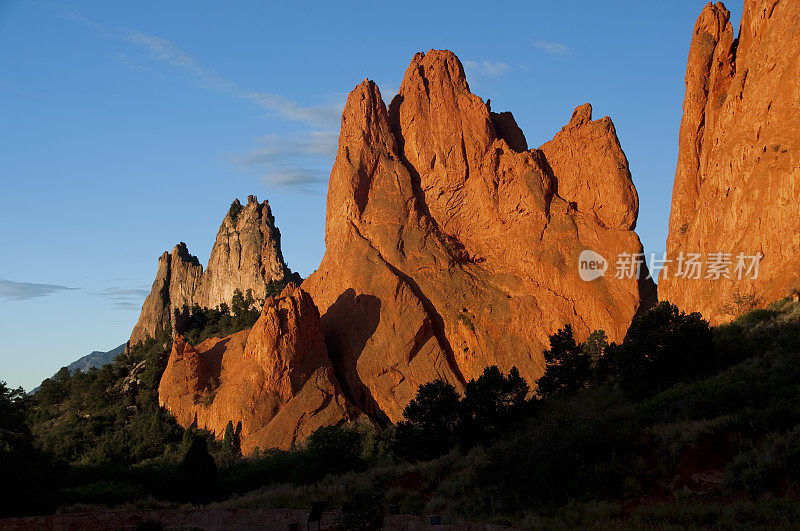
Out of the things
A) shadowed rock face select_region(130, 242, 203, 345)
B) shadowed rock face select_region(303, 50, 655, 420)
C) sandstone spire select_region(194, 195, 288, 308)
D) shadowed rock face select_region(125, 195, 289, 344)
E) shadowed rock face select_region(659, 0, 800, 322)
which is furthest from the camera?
shadowed rock face select_region(130, 242, 203, 345)

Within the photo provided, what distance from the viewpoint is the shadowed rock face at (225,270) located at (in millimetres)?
105500

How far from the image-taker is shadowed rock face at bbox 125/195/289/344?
106m

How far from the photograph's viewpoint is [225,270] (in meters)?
110

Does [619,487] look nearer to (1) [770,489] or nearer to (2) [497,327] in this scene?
(1) [770,489]

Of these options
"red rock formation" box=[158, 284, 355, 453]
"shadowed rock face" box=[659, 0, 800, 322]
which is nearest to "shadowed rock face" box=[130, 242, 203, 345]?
"red rock formation" box=[158, 284, 355, 453]

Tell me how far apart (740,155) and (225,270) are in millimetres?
78626

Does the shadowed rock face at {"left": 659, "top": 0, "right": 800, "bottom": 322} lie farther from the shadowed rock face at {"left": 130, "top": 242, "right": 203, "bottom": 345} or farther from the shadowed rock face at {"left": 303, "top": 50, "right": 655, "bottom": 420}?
the shadowed rock face at {"left": 130, "top": 242, "right": 203, "bottom": 345}

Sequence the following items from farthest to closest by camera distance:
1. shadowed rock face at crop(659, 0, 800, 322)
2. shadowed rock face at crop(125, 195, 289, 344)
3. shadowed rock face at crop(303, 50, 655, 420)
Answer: shadowed rock face at crop(125, 195, 289, 344), shadowed rock face at crop(303, 50, 655, 420), shadowed rock face at crop(659, 0, 800, 322)

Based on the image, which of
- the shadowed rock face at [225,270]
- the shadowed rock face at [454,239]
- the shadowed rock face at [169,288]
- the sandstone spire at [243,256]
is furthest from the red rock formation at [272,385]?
the shadowed rock face at [169,288]

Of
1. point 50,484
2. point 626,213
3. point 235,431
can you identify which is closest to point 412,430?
point 50,484

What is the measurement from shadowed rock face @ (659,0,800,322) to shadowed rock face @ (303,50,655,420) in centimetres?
921

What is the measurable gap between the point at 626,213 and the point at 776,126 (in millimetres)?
18804

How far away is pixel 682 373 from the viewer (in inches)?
1268

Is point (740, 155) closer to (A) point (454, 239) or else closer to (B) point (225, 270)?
(A) point (454, 239)
